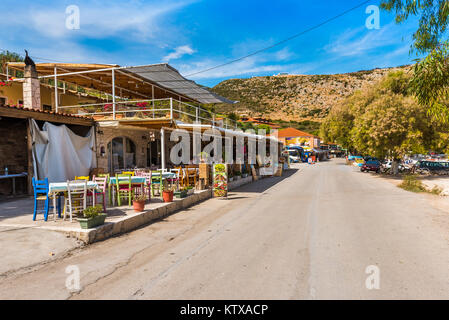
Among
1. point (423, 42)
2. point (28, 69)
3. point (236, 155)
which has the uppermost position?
point (28, 69)

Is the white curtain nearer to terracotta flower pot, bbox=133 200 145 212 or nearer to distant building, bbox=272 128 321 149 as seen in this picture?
terracotta flower pot, bbox=133 200 145 212

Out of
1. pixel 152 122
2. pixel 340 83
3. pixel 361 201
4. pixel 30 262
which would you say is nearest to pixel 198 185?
pixel 152 122

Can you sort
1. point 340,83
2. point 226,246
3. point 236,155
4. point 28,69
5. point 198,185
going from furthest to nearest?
1. point 340,83
2. point 236,155
3. point 198,185
4. point 28,69
5. point 226,246

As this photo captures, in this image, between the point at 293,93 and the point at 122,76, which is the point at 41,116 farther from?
the point at 293,93

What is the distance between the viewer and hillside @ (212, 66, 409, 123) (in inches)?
3733

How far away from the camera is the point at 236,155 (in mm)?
21500

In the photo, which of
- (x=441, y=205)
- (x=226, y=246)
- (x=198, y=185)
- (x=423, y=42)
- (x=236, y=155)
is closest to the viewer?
(x=226, y=246)

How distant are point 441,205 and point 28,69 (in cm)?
1679

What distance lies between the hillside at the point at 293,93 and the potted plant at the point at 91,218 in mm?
82246

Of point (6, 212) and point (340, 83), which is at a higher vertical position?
point (340, 83)

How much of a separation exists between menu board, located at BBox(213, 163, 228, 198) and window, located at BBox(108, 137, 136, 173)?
6011mm

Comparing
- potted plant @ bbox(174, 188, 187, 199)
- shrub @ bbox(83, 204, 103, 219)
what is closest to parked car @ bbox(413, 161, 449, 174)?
potted plant @ bbox(174, 188, 187, 199)

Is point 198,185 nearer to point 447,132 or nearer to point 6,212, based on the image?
point 6,212

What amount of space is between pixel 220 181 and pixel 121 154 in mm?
6522
